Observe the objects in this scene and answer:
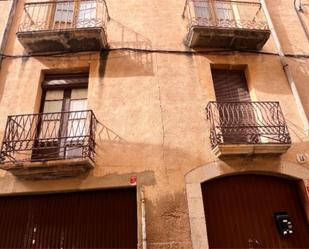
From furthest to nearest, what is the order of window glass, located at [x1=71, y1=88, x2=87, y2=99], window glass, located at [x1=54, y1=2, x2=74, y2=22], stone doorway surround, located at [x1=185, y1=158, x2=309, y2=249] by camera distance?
1. window glass, located at [x1=54, y1=2, x2=74, y2=22]
2. window glass, located at [x1=71, y1=88, x2=87, y2=99]
3. stone doorway surround, located at [x1=185, y1=158, x2=309, y2=249]

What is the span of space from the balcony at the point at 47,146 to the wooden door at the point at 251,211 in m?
2.70

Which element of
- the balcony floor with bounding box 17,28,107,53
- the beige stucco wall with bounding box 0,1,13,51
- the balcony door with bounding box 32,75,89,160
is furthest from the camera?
the beige stucco wall with bounding box 0,1,13,51

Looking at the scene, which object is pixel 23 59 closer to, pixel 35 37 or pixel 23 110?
pixel 35 37

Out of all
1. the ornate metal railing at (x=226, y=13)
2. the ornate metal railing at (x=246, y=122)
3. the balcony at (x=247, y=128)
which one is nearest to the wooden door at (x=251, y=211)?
the balcony at (x=247, y=128)

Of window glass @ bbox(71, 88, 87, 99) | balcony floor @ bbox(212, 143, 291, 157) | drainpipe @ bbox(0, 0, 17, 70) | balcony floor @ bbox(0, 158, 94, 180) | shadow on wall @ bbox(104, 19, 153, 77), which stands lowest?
balcony floor @ bbox(0, 158, 94, 180)

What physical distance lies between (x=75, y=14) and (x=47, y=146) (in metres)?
3.89

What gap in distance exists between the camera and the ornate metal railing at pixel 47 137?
5574mm

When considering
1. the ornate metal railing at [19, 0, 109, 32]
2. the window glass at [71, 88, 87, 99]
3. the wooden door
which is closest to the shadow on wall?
the ornate metal railing at [19, 0, 109, 32]

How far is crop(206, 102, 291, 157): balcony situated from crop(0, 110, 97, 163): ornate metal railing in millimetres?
2699

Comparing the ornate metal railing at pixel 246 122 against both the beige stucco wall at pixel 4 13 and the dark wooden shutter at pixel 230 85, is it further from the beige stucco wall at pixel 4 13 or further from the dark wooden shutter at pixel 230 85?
the beige stucco wall at pixel 4 13

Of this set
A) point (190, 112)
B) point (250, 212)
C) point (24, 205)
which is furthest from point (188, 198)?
point (24, 205)

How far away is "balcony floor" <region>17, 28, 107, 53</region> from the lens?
6543 mm

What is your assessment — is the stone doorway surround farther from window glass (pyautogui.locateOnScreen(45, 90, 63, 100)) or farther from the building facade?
window glass (pyautogui.locateOnScreen(45, 90, 63, 100))

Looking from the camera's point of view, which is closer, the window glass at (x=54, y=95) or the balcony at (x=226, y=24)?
the window glass at (x=54, y=95)
